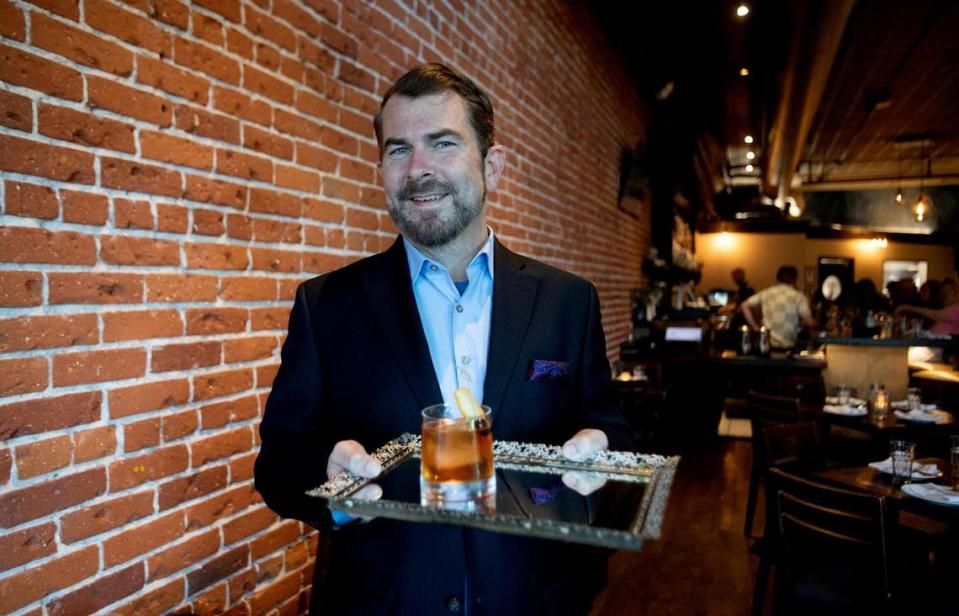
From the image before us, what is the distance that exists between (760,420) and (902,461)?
3.95ft

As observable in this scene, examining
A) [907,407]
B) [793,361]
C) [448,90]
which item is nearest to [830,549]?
[907,407]

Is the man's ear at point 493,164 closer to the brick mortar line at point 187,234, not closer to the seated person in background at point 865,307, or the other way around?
the brick mortar line at point 187,234

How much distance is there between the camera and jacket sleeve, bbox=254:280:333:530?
1.21m

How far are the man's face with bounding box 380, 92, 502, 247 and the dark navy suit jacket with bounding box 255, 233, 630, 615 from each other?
13 cm

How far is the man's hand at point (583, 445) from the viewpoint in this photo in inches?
41.6

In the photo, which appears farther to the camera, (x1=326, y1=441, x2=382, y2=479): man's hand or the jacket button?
the jacket button

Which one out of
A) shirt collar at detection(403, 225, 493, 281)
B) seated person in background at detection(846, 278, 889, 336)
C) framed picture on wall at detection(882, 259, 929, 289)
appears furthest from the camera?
framed picture on wall at detection(882, 259, 929, 289)

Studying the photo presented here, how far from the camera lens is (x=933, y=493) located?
228 cm

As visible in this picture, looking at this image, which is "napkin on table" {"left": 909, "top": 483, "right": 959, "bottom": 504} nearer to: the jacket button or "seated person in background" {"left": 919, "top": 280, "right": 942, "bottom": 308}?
the jacket button

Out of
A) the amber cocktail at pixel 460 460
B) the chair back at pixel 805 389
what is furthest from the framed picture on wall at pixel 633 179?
the amber cocktail at pixel 460 460

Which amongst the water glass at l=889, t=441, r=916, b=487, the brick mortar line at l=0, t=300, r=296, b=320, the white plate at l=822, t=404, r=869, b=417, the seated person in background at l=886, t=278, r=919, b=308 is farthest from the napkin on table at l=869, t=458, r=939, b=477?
the seated person in background at l=886, t=278, r=919, b=308

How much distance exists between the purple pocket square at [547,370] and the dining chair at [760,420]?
2.59m

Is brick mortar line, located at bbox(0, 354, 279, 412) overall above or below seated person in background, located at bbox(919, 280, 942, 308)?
below

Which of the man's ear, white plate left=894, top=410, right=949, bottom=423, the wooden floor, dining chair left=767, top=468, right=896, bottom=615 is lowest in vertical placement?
the wooden floor
